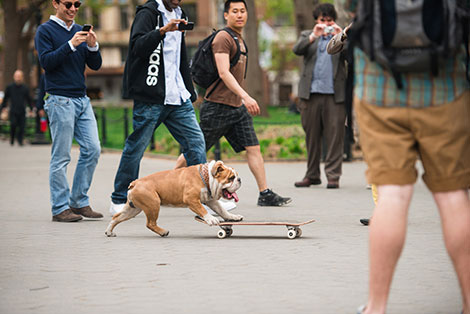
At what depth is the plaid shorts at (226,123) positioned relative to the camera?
8.73 m

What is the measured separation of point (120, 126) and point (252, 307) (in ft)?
55.0

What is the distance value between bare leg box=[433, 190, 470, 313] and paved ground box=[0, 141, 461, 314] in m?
0.57

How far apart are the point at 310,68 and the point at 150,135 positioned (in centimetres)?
358

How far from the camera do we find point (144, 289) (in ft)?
16.6

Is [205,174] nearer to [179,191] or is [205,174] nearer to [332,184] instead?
[179,191]

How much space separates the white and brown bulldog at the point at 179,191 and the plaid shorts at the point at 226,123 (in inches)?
65.3

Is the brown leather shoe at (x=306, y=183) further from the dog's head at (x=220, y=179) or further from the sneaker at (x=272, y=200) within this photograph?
the dog's head at (x=220, y=179)

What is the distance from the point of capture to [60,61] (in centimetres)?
786

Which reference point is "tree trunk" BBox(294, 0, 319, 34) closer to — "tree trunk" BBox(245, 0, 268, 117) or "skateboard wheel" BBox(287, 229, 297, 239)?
"tree trunk" BBox(245, 0, 268, 117)

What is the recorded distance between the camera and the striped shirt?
3.88 meters

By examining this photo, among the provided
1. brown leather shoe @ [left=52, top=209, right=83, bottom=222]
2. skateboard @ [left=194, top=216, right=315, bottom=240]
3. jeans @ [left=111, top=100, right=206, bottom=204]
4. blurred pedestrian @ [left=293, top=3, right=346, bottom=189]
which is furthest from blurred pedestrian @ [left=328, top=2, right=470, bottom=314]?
blurred pedestrian @ [left=293, top=3, right=346, bottom=189]

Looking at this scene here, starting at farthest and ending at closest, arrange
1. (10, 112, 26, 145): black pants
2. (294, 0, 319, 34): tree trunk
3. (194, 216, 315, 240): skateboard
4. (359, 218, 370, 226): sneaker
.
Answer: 1. (294, 0, 319, 34): tree trunk
2. (10, 112, 26, 145): black pants
3. (359, 218, 370, 226): sneaker
4. (194, 216, 315, 240): skateboard

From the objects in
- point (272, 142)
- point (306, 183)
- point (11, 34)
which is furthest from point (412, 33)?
point (11, 34)

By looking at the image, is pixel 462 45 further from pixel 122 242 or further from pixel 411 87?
pixel 122 242
